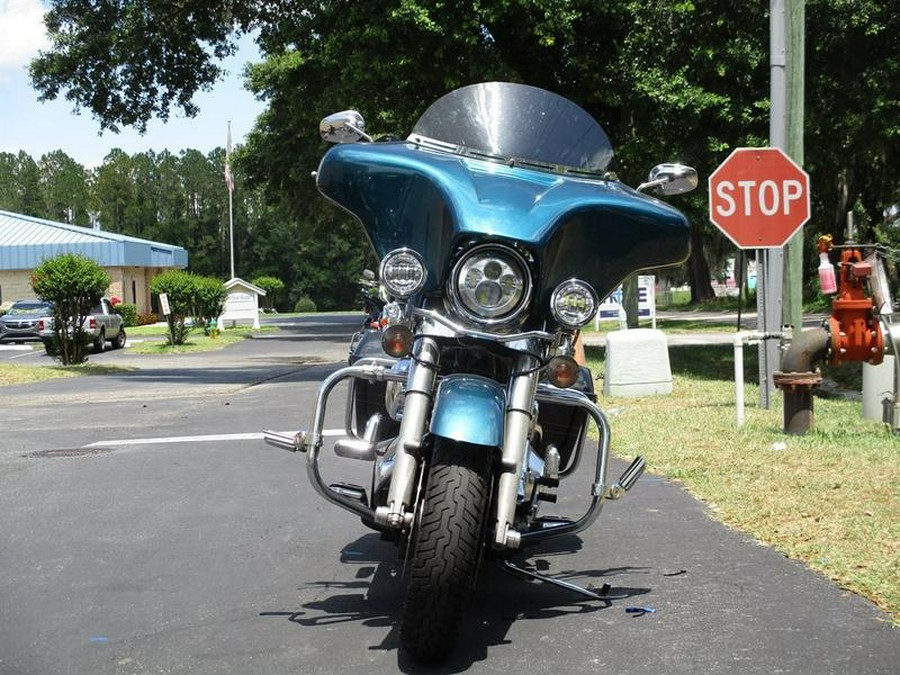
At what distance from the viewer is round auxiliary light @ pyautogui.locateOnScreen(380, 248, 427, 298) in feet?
14.9

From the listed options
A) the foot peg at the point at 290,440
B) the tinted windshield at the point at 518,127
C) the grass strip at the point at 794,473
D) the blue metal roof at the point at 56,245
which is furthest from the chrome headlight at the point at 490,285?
the blue metal roof at the point at 56,245

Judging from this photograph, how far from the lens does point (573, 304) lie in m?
4.59

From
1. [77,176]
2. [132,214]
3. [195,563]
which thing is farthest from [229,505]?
[77,176]

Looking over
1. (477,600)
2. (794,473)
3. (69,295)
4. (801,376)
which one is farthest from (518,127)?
(69,295)

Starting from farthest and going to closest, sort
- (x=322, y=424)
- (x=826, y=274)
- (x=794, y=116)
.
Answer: (x=794, y=116), (x=826, y=274), (x=322, y=424)

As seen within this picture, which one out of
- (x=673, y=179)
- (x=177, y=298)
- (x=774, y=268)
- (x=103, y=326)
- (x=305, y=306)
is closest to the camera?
(x=673, y=179)

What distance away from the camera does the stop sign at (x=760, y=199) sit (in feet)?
35.0

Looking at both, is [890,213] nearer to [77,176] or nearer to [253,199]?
[253,199]

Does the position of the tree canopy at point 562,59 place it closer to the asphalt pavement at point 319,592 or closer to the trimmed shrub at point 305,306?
the asphalt pavement at point 319,592

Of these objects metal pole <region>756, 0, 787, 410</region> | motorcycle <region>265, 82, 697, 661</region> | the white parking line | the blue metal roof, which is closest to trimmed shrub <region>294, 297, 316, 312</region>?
the blue metal roof

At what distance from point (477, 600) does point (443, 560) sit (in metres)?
1.08

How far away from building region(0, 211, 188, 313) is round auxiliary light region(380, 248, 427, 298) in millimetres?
54976

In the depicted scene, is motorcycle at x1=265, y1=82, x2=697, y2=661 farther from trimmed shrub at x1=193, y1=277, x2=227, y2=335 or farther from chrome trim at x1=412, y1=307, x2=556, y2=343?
trimmed shrub at x1=193, y1=277, x2=227, y2=335

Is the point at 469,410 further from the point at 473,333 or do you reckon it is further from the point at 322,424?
the point at 322,424
